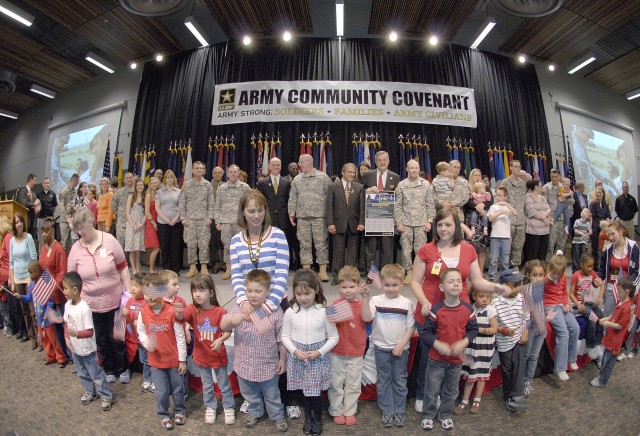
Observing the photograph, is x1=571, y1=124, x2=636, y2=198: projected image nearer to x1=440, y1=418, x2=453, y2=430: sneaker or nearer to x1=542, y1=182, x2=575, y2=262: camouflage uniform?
x1=542, y1=182, x2=575, y2=262: camouflage uniform

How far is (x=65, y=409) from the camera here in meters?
2.66

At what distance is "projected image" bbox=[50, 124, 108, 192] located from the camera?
9398 millimetres

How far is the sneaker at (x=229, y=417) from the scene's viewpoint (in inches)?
Result: 95.4

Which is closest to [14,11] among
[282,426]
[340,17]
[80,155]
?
[80,155]

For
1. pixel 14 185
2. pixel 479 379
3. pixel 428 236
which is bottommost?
pixel 479 379

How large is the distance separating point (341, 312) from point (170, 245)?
4.00 m

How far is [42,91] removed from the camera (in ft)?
32.9

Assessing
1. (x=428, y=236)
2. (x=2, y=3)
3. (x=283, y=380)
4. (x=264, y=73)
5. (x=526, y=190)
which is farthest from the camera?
(x=264, y=73)

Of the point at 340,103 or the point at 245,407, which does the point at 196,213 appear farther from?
the point at 340,103

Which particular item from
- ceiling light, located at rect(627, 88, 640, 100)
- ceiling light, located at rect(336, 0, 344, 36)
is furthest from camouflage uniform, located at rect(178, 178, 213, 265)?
ceiling light, located at rect(627, 88, 640, 100)

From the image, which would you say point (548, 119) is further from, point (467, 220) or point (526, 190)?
point (467, 220)

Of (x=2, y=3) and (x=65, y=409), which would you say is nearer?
(x=65, y=409)

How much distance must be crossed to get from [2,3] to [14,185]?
710 centimetres

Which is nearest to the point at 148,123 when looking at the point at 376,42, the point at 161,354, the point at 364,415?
the point at 376,42
